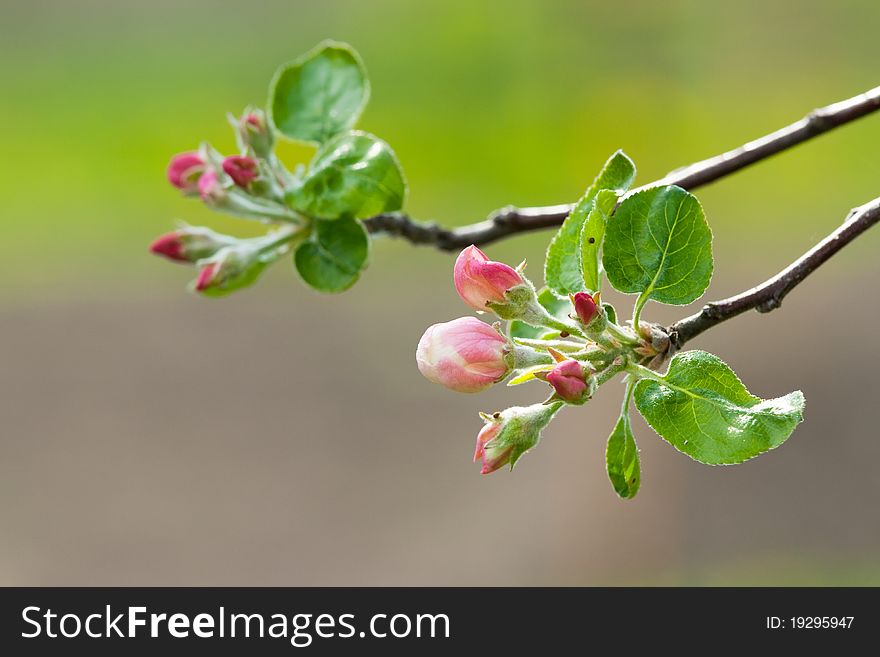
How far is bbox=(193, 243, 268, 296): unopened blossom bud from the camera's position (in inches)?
33.3

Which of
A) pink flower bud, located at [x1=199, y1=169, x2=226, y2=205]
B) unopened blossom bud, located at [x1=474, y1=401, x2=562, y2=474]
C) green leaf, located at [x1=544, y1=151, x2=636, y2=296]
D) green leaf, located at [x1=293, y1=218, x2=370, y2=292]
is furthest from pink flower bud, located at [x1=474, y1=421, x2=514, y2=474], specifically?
pink flower bud, located at [x1=199, y1=169, x2=226, y2=205]

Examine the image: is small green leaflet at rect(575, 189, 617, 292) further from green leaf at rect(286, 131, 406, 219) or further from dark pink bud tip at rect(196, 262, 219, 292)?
dark pink bud tip at rect(196, 262, 219, 292)

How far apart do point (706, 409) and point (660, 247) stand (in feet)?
0.31

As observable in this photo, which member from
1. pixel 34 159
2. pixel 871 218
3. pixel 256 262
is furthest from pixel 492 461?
pixel 34 159

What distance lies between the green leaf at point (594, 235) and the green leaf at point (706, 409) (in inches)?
2.5

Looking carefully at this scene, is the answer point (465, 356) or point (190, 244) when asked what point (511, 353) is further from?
point (190, 244)

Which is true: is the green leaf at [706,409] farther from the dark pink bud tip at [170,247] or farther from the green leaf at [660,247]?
the dark pink bud tip at [170,247]

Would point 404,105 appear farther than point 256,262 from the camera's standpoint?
Yes

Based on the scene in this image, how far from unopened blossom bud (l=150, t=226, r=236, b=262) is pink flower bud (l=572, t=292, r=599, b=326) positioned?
0.40 metres

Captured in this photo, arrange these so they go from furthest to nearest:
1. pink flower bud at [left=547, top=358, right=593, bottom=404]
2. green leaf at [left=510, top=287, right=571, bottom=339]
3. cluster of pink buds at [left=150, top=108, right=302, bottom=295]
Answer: cluster of pink buds at [left=150, top=108, right=302, bottom=295] < green leaf at [left=510, top=287, right=571, bottom=339] < pink flower bud at [left=547, top=358, right=593, bottom=404]

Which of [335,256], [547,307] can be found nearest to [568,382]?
[547,307]

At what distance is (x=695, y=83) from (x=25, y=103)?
295 centimetres

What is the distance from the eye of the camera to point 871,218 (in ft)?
1.91

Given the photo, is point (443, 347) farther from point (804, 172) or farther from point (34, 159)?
point (34, 159)
